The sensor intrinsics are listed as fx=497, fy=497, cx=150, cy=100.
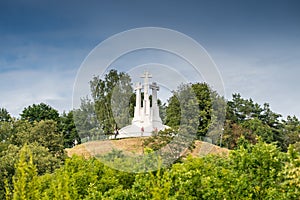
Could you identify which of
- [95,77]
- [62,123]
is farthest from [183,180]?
[62,123]

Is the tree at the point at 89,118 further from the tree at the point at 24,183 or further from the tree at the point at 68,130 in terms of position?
the tree at the point at 68,130

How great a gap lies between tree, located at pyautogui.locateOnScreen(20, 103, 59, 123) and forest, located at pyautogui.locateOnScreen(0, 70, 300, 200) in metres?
0.11

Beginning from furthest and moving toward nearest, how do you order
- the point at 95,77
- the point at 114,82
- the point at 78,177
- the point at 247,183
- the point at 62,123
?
the point at 62,123 < the point at 114,82 < the point at 95,77 < the point at 78,177 < the point at 247,183

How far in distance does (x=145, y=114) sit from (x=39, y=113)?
1941 cm

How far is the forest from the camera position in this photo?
12.3 meters

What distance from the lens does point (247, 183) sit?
12680 millimetres

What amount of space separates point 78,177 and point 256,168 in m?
6.76

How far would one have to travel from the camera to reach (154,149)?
26.4 metres

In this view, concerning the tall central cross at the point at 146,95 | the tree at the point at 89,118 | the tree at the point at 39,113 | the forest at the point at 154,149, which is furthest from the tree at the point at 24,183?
the tree at the point at 39,113

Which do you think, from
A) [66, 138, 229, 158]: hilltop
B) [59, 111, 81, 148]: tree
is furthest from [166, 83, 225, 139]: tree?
[59, 111, 81, 148]: tree

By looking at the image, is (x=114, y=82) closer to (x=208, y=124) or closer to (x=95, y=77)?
(x=95, y=77)

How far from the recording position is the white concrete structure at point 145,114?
3625cm

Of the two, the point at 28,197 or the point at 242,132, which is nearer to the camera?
the point at 28,197

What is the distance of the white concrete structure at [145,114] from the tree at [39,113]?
17179mm
